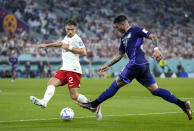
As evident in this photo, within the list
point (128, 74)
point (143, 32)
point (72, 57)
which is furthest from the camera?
point (72, 57)

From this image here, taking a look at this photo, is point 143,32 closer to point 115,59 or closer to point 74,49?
point 115,59

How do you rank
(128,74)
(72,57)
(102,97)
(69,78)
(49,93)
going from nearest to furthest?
(128,74), (102,97), (49,93), (69,78), (72,57)

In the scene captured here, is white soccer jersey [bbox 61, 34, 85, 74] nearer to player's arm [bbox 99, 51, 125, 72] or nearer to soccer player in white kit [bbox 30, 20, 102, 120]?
soccer player in white kit [bbox 30, 20, 102, 120]

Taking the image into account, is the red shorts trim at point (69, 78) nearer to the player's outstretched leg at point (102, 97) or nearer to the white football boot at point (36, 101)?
Answer: the player's outstretched leg at point (102, 97)

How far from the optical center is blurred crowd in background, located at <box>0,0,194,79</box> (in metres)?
41.7

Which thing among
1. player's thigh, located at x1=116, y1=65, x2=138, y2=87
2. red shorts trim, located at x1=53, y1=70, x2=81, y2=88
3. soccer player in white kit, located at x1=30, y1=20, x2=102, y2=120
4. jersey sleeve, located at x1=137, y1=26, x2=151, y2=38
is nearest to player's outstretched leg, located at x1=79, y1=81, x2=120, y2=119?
player's thigh, located at x1=116, y1=65, x2=138, y2=87

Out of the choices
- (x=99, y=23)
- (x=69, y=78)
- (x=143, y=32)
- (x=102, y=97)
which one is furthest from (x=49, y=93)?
(x=99, y=23)

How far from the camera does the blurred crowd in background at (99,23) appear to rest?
41688 mm

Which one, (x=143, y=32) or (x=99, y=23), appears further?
(x=99, y=23)

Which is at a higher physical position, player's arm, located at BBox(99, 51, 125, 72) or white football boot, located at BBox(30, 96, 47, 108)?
player's arm, located at BBox(99, 51, 125, 72)

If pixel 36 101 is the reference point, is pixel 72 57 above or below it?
above

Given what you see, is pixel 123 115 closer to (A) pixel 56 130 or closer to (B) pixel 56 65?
(A) pixel 56 130

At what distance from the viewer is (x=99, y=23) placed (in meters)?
49.9

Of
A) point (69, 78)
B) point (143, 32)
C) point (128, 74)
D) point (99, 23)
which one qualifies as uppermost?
point (99, 23)
